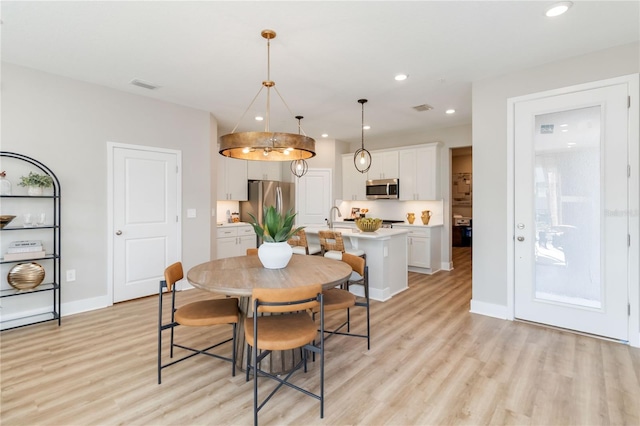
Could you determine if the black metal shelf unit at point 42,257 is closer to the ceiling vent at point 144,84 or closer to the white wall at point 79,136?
the white wall at point 79,136

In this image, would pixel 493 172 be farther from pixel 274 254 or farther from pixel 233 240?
pixel 233 240

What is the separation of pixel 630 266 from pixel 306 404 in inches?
121

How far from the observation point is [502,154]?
11.7 ft

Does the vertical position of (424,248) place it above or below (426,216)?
below

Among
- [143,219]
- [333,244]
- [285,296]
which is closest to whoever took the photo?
[285,296]

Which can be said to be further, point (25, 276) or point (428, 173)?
point (428, 173)

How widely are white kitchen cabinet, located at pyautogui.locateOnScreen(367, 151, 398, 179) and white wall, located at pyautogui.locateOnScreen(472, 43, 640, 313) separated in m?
2.85

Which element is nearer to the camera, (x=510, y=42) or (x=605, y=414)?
(x=605, y=414)

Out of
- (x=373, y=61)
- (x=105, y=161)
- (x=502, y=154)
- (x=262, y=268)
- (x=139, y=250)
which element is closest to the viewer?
(x=262, y=268)

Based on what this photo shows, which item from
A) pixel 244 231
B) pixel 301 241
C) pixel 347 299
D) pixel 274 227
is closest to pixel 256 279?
pixel 274 227

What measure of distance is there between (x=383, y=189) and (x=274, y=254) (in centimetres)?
453

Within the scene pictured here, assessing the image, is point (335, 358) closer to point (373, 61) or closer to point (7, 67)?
point (373, 61)

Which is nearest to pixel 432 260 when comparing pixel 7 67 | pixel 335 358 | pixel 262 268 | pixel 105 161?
pixel 335 358

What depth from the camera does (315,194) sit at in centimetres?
721
